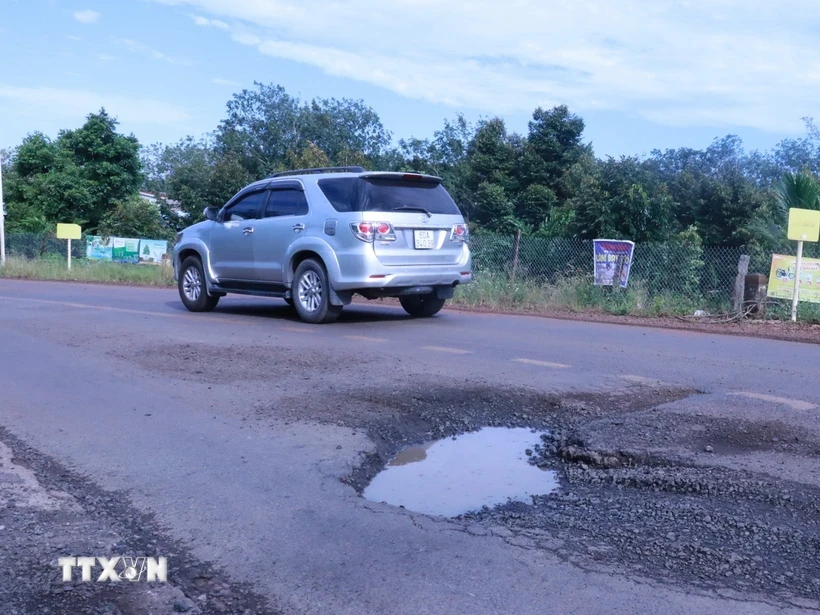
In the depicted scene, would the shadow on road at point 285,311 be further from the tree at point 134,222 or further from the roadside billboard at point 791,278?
the tree at point 134,222

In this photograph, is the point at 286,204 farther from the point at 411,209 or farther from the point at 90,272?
the point at 90,272

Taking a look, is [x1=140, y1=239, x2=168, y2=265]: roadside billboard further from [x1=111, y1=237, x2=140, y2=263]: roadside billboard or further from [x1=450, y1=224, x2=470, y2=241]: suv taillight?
[x1=450, y1=224, x2=470, y2=241]: suv taillight

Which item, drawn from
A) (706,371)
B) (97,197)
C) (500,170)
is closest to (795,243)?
(706,371)

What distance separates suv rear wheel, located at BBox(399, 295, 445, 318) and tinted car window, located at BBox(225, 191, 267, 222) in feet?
7.91

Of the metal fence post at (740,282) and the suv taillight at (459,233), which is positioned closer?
the suv taillight at (459,233)

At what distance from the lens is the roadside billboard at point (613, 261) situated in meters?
15.5

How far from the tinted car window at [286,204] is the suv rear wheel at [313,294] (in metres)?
0.73

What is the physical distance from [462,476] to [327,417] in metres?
1.34

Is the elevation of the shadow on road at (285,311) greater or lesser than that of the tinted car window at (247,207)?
lesser

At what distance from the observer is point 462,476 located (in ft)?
15.9

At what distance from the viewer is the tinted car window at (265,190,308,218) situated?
11.1 m

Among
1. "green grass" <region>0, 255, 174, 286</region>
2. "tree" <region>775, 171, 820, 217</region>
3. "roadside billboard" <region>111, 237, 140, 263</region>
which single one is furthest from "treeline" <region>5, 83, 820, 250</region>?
"green grass" <region>0, 255, 174, 286</region>

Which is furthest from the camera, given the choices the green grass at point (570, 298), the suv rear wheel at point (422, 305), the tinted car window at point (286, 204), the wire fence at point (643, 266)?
the wire fence at point (643, 266)

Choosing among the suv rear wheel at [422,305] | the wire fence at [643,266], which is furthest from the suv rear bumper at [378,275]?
the wire fence at [643,266]
